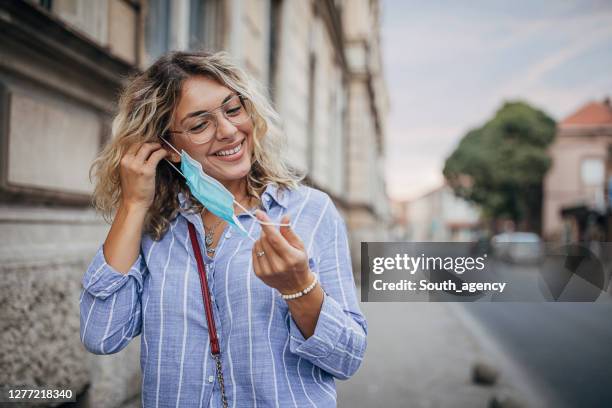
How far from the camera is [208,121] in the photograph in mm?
1714

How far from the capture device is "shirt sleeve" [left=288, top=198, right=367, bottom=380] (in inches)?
56.3

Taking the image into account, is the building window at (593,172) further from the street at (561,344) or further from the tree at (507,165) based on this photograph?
the tree at (507,165)

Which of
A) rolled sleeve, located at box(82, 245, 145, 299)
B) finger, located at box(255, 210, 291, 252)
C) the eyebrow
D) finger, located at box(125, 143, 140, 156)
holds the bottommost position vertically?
rolled sleeve, located at box(82, 245, 145, 299)

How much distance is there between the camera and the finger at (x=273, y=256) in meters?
1.24

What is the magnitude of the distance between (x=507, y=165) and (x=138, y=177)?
38.1 m

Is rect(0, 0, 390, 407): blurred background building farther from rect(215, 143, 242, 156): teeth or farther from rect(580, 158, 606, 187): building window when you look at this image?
rect(580, 158, 606, 187): building window

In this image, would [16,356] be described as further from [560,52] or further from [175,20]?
[560,52]

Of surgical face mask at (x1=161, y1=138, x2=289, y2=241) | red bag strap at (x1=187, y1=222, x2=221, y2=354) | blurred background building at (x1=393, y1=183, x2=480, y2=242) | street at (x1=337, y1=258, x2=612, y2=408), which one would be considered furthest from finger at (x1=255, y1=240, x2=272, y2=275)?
blurred background building at (x1=393, y1=183, x2=480, y2=242)

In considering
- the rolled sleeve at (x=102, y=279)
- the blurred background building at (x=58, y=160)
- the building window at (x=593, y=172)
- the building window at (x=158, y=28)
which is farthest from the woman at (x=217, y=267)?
the building window at (x=593, y=172)

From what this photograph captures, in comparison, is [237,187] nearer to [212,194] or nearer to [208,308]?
[212,194]

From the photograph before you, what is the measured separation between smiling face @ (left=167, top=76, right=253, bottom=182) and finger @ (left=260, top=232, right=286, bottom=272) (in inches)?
19.7

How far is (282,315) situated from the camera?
5.07 ft

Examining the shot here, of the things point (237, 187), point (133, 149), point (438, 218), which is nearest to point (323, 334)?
point (237, 187)

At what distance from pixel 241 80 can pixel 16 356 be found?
5.73 ft
